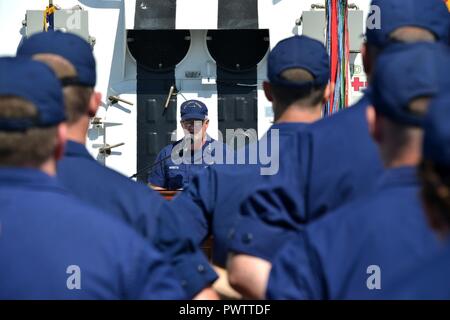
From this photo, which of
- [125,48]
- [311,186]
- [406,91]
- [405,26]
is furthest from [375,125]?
[125,48]

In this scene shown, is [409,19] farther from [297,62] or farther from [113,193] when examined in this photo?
[113,193]

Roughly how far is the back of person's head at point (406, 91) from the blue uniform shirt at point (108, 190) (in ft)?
2.92

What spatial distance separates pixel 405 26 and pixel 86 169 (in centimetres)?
103

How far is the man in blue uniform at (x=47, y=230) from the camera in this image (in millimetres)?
1969

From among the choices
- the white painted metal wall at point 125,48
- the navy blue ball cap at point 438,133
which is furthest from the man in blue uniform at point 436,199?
the white painted metal wall at point 125,48

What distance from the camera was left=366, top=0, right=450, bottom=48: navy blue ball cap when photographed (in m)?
2.78

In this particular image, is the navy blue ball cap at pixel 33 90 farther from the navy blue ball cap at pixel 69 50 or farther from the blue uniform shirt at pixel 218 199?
the blue uniform shirt at pixel 218 199

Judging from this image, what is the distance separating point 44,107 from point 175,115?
5488 mm

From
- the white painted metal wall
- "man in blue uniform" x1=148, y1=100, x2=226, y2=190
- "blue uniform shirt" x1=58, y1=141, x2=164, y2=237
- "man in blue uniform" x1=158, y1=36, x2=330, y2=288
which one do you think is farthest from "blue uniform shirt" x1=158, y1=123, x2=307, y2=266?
the white painted metal wall

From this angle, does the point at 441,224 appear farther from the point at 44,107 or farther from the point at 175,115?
the point at 175,115

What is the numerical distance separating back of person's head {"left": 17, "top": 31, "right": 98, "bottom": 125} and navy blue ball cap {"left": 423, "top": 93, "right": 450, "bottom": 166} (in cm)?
133

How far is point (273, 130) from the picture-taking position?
10.2ft

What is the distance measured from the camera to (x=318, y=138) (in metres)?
2.57
